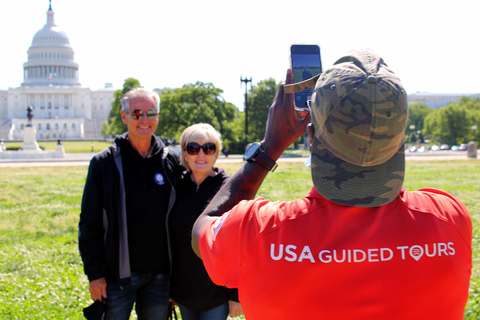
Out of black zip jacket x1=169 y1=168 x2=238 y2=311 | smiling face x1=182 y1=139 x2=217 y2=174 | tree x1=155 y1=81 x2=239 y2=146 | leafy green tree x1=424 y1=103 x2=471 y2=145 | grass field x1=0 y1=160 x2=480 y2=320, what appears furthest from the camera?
leafy green tree x1=424 y1=103 x2=471 y2=145

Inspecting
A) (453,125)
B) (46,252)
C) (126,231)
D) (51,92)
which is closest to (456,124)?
(453,125)

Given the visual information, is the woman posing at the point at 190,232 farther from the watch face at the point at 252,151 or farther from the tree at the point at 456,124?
the tree at the point at 456,124

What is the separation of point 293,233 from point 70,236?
284 inches

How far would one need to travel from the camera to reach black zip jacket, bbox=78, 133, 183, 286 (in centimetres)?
292

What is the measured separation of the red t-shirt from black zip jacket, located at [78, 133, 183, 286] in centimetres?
182

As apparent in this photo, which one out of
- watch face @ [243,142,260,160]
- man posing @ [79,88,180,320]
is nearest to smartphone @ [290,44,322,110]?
watch face @ [243,142,260,160]

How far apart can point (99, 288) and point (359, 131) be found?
2355 millimetres

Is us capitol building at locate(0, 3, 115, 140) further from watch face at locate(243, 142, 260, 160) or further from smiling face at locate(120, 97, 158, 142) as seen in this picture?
watch face at locate(243, 142, 260, 160)

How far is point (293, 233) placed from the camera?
1312mm

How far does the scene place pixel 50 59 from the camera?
12406cm

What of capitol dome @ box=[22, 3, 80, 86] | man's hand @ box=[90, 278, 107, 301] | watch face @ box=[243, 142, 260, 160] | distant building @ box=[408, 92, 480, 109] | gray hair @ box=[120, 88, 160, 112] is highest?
capitol dome @ box=[22, 3, 80, 86]

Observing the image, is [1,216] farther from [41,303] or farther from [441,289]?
[441,289]

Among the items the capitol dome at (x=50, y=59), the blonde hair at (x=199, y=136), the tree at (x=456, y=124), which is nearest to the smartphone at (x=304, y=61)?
the blonde hair at (x=199, y=136)

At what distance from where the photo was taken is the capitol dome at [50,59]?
124062 millimetres
